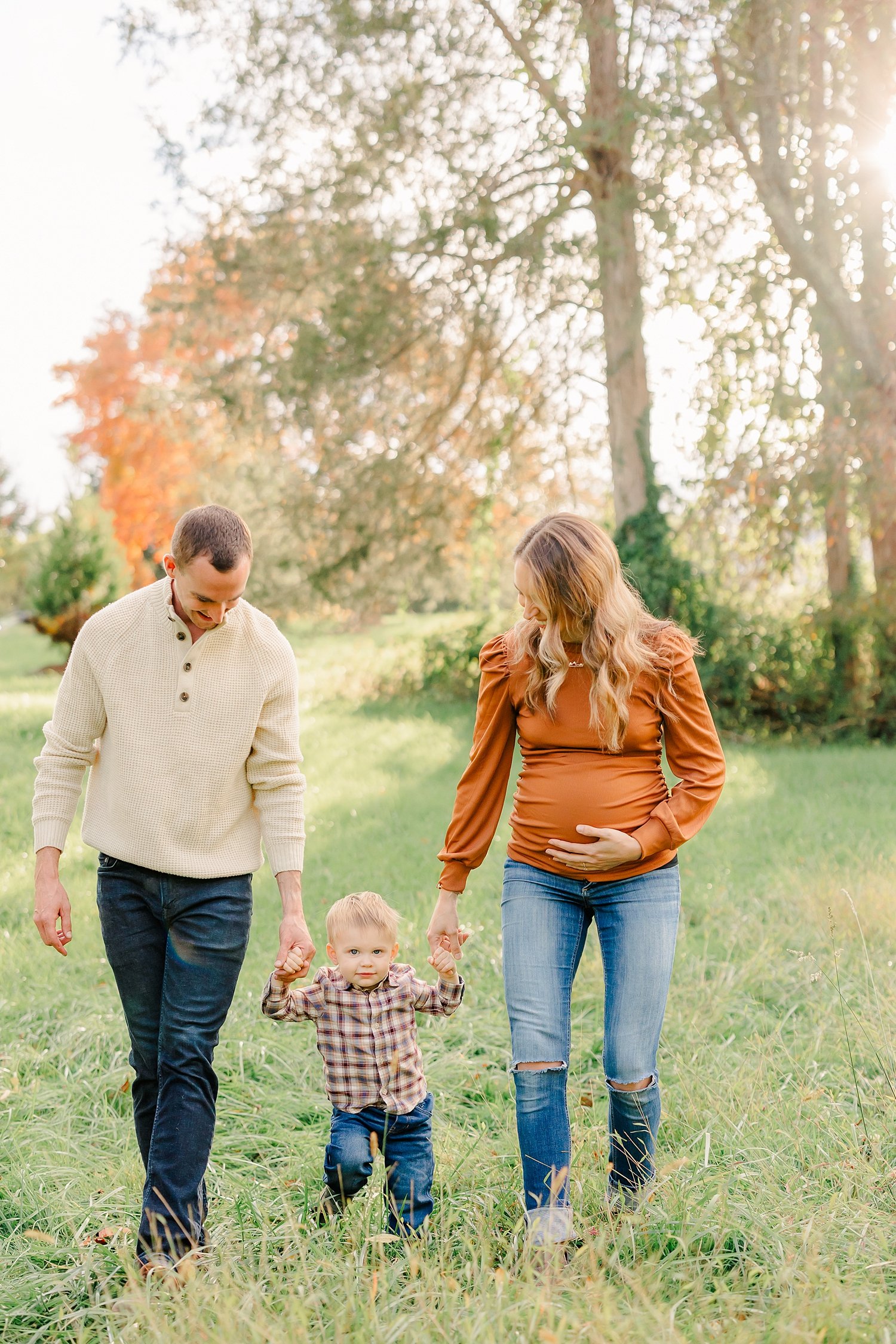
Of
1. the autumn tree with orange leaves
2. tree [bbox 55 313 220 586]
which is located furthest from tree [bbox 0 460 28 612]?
the autumn tree with orange leaves

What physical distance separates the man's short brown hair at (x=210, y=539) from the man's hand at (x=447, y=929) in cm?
108

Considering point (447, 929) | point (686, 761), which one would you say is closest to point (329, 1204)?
point (447, 929)

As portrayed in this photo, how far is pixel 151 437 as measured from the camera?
2486 cm

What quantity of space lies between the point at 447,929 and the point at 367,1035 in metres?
0.36

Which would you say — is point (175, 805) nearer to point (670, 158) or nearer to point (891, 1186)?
point (891, 1186)

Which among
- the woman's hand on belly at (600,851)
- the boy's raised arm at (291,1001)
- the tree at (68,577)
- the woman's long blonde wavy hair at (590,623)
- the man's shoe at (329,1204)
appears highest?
the tree at (68,577)

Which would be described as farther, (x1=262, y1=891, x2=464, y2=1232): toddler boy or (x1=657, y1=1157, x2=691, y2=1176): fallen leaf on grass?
(x1=262, y1=891, x2=464, y2=1232): toddler boy

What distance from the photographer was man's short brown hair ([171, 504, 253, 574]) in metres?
2.90

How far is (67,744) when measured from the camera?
10.3 ft

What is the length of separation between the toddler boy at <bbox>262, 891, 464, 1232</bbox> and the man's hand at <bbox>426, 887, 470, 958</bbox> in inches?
1.6

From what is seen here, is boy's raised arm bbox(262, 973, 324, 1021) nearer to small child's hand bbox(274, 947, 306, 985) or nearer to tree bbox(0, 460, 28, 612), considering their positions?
small child's hand bbox(274, 947, 306, 985)

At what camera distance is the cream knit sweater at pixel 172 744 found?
3.04 m

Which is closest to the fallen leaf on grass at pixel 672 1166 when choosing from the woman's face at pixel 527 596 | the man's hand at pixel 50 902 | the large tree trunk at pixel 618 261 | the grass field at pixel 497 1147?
the grass field at pixel 497 1147

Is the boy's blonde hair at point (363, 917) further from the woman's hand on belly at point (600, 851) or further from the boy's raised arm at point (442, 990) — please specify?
the woman's hand on belly at point (600, 851)
